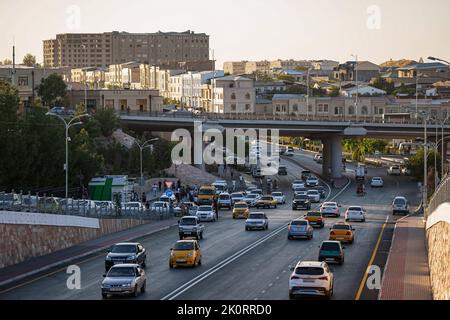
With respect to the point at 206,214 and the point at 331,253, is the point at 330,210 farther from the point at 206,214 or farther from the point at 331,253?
the point at 331,253

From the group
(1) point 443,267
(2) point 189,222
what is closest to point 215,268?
(1) point 443,267

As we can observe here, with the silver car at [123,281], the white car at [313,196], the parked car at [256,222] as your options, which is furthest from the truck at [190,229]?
the white car at [313,196]

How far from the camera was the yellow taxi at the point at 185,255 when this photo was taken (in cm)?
4478

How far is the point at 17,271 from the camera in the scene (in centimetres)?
4344

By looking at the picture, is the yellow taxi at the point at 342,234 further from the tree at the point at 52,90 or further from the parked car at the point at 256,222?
the tree at the point at 52,90

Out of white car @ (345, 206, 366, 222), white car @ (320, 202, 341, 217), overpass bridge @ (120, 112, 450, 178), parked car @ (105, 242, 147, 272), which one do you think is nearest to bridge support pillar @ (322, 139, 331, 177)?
overpass bridge @ (120, 112, 450, 178)

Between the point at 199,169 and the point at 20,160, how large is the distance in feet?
149

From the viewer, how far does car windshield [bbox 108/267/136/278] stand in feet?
119

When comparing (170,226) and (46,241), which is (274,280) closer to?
(46,241)

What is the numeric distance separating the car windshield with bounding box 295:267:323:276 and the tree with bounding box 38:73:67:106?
108411 mm

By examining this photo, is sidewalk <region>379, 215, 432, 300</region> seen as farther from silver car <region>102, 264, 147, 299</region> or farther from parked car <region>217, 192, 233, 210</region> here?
parked car <region>217, 192, 233, 210</region>

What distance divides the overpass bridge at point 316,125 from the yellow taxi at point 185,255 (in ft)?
248

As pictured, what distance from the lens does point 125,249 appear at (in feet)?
145

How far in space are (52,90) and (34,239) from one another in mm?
94664
